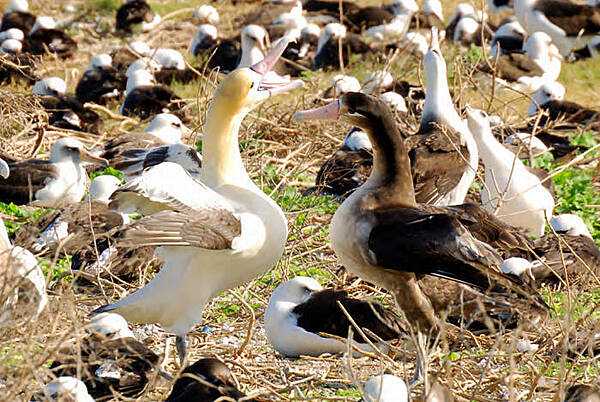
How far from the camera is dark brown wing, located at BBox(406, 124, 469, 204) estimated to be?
10.2 metres

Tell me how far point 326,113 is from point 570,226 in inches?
97.4

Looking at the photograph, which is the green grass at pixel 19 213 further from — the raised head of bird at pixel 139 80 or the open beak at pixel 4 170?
the raised head of bird at pixel 139 80

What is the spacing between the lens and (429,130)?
11000mm

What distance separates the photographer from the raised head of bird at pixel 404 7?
19953mm

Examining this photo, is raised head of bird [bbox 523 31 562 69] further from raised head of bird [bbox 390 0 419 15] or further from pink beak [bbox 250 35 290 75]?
pink beak [bbox 250 35 290 75]

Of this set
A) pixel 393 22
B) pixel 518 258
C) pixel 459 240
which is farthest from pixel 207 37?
pixel 459 240

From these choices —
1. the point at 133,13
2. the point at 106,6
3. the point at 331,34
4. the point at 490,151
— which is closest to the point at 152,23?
the point at 133,13

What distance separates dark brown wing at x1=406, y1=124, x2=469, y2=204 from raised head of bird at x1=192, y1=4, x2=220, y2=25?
10140mm

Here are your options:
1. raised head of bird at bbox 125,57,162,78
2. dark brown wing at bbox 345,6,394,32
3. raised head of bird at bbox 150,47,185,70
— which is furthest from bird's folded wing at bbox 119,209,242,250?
dark brown wing at bbox 345,6,394,32

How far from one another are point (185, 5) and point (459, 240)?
14.6 meters

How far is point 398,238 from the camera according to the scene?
7.79 metres

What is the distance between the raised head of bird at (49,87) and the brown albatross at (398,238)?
7902mm

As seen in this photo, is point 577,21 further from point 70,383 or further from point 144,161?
point 70,383

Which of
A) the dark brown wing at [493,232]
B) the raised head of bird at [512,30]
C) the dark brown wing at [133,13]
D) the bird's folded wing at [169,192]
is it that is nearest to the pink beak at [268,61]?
the bird's folded wing at [169,192]
